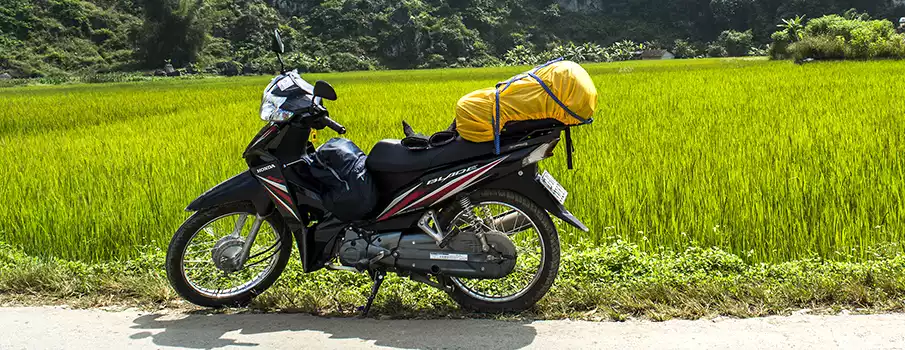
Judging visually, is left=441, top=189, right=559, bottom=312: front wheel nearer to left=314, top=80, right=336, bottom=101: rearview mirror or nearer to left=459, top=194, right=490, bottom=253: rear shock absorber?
left=459, top=194, right=490, bottom=253: rear shock absorber

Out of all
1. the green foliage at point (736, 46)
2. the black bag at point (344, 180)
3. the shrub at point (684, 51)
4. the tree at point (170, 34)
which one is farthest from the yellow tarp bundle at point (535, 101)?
the shrub at point (684, 51)

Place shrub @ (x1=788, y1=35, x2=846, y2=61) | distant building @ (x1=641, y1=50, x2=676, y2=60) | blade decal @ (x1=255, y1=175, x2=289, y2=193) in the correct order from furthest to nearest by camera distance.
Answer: distant building @ (x1=641, y1=50, x2=676, y2=60)
shrub @ (x1=788, y1=35, x2=846, y2=61)
blade decal @ (x1=255, y1=175, x2=289, y2=193)

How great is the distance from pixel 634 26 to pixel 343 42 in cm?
3866

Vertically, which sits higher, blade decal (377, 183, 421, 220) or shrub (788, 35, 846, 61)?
blade decal (377, 183, 421, 220)

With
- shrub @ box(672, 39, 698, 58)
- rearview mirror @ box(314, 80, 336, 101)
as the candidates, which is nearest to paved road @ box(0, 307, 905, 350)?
rearview mirror @ box(314, 80, 336, 101)

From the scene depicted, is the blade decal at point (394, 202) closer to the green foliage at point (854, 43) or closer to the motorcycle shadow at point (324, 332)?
the motorcycle shadow at point (324, 332)

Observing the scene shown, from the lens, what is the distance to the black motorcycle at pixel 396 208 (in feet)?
10.1

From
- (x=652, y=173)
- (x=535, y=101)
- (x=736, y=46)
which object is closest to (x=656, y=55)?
(x=736, y=46)

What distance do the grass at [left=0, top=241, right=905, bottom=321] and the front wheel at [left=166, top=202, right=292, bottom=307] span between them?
0.33 feet

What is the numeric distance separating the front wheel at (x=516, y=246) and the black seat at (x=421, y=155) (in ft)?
0.56

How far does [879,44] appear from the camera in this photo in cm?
2419

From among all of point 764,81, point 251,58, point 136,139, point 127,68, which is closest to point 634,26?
point 251,58

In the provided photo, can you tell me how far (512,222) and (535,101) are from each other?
53 cm

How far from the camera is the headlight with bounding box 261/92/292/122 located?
315cm
